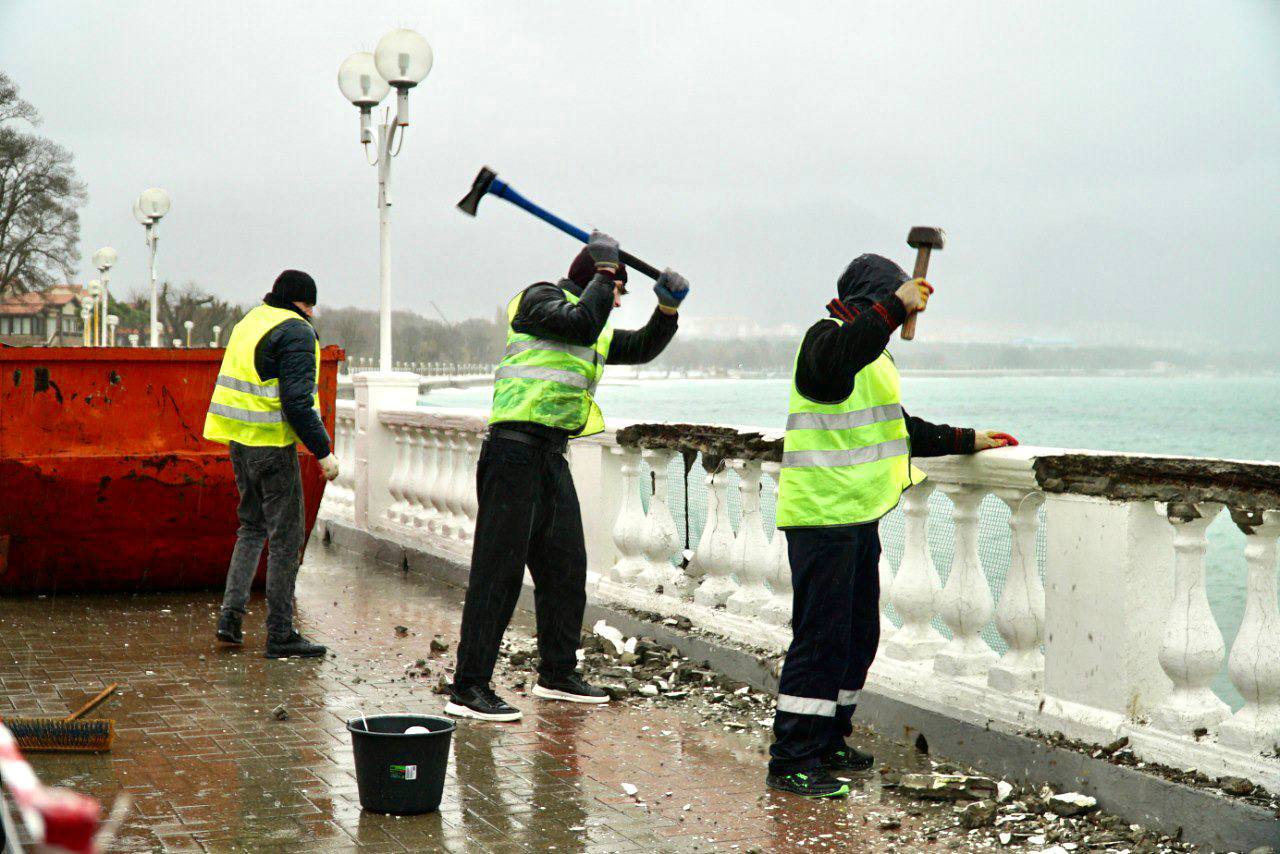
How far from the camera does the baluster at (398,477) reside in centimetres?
1146

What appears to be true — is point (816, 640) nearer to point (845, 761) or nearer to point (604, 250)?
point (845, 761)

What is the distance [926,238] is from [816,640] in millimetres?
1487

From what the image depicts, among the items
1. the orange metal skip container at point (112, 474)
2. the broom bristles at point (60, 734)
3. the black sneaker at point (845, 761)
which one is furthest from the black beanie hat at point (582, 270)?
the orange metal skip container at point (112, 474)

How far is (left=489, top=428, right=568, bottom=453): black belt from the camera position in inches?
241

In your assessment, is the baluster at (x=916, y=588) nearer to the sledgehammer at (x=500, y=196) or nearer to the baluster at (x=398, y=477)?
the sledgehammer at (x=500, y=196)

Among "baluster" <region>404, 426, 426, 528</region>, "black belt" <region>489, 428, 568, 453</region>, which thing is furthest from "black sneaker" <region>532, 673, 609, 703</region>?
"baluster" <region>404, 426, 426, 528</region>

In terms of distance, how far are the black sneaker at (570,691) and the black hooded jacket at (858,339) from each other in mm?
2016

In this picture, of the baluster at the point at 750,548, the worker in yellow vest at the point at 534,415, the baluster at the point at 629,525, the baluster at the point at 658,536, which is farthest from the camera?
the baluster at the point at 629,525

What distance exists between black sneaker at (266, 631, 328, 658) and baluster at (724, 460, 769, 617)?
7.20 feet

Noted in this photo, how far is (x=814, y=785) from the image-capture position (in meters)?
4.94

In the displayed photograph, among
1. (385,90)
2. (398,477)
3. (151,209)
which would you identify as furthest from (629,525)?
(151,209)

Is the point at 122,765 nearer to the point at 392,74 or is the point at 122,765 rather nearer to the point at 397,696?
the point at 397,696

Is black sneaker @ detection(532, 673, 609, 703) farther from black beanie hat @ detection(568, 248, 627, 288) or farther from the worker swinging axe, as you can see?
the worker swinging axe

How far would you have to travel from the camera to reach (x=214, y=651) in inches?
293
